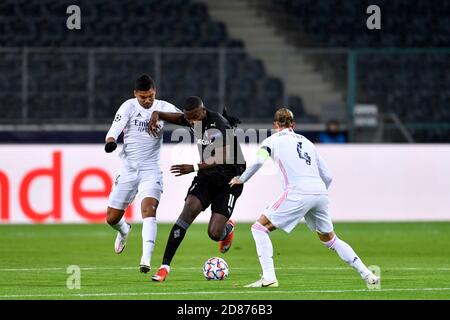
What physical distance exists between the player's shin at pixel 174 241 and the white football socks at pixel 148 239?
30 centimetres

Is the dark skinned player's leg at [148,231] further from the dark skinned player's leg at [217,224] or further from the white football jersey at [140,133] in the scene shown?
the dark skinned player's leg at [217,224]

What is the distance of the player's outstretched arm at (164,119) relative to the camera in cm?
1395

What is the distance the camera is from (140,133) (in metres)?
14.4

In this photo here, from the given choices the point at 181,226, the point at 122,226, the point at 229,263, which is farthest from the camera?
Answer: the point at 229,263

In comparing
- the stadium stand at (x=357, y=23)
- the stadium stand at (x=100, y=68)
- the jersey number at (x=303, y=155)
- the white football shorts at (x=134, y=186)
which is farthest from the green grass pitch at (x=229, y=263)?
the stadium stand at (x=357, y=23)

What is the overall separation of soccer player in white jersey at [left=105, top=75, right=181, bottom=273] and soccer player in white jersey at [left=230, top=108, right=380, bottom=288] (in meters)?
1.97

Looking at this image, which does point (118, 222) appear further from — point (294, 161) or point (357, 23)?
point (357, 23)

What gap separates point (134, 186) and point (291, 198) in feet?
10.2

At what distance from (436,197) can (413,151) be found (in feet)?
3.41

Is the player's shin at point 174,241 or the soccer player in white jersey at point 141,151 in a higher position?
the soccer player in white jersey at point 141,151

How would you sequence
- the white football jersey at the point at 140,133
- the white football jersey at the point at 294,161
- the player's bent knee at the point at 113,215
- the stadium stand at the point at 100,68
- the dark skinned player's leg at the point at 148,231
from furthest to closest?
the stadium stand at the point at 100,68
the player's bent knee at the point at 113,215
the white football jersey at the point at 140,133
the dark skinned player's leg at the point at 148,231
the white football jersey at the point at 294,161

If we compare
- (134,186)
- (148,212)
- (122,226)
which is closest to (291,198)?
(148,212)
